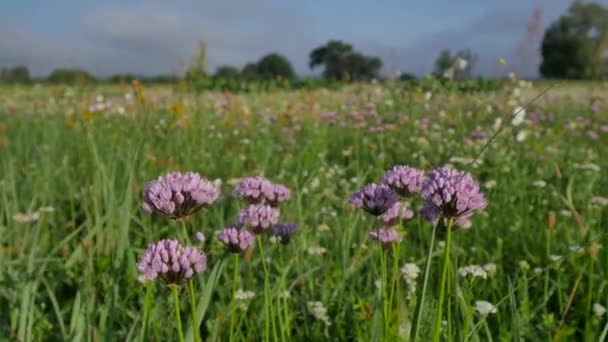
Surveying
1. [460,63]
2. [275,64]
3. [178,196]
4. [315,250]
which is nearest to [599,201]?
[315,250]

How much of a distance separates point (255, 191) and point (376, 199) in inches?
17.7

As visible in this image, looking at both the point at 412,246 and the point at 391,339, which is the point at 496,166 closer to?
the point at 412,246

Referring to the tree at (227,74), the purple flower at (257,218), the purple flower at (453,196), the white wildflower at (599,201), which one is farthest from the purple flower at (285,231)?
the tree at (227,74)

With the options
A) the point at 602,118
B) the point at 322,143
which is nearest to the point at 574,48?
the point at 602,118

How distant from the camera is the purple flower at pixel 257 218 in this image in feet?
4.65

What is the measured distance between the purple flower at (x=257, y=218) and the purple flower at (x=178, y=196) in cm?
23

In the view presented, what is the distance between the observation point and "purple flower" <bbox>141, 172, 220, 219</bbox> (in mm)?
1153

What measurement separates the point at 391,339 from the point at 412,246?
153cm

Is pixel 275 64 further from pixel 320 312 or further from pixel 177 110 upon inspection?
pixel 320 312

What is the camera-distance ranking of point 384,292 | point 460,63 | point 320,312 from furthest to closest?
1. point 460,63
2. point 320,312
3. point 384,292

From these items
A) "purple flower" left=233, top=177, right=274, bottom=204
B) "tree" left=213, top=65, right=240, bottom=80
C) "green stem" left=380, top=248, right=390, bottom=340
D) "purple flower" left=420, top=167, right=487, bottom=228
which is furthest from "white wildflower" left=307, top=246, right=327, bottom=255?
"tree" left=213, top=65, right=240, bottom=80

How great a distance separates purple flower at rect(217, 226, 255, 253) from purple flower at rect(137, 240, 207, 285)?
190 mm

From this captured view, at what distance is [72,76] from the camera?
802 cm

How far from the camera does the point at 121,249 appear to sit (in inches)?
79.7
